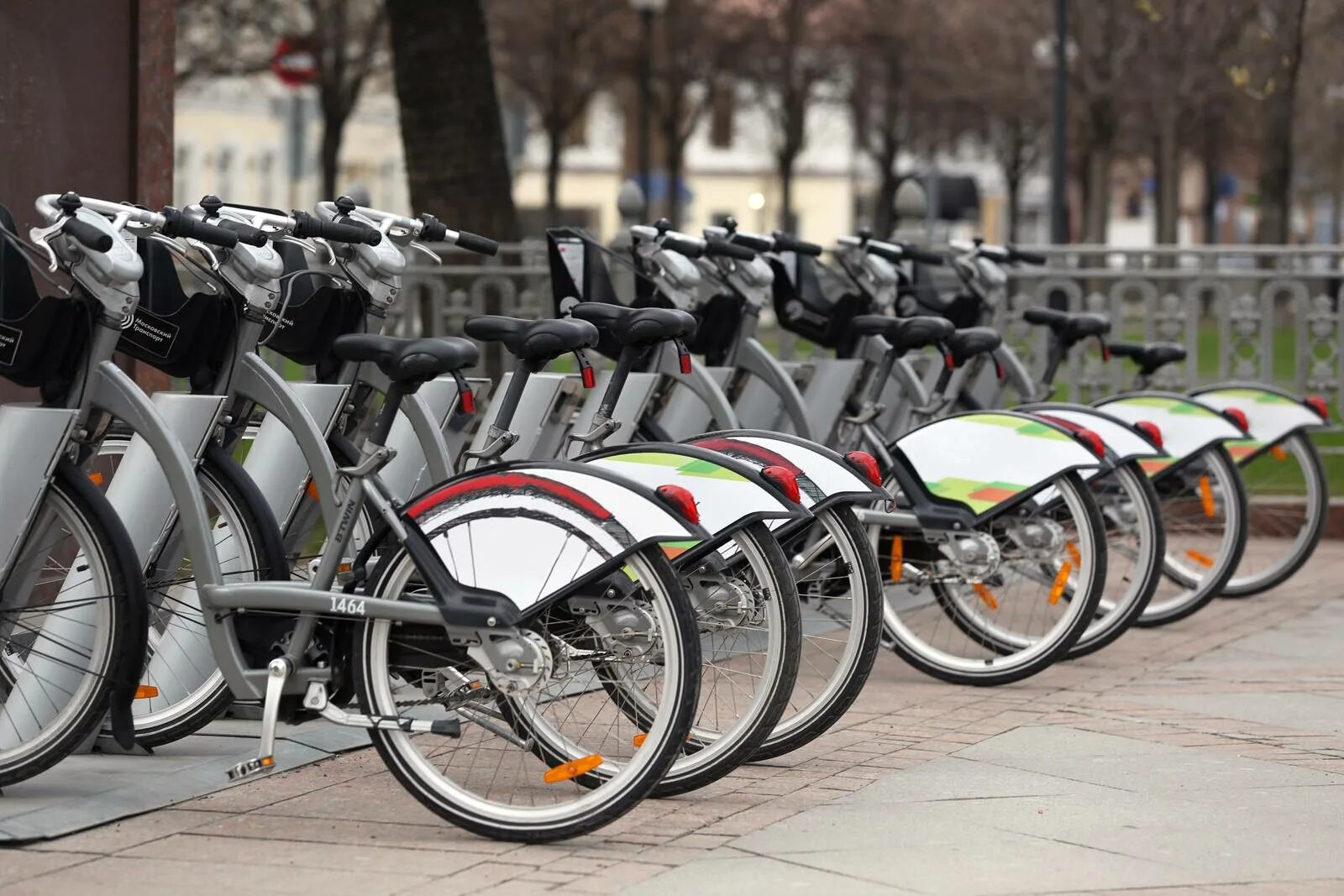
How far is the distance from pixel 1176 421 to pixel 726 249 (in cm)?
228

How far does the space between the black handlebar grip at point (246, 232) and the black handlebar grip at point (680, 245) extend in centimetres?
202

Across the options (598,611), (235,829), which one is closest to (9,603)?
(235,829)

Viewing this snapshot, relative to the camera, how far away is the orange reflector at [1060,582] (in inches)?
282

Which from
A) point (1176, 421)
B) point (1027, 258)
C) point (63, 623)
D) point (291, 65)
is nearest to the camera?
point (63, 623)

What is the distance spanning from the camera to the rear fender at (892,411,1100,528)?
23.1 ft

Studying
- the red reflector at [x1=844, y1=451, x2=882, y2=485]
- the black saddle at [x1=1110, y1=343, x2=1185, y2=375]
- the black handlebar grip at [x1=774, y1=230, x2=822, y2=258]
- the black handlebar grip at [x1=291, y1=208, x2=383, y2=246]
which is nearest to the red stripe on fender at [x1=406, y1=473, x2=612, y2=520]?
the black handlebar grip at [x1=291, y1=208, x2=383, y2=246]

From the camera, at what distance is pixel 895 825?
5125 mm

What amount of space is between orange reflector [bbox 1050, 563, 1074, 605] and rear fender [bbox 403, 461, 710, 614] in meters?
2.58

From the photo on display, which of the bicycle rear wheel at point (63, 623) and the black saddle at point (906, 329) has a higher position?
the black saddle at point (906, 329)

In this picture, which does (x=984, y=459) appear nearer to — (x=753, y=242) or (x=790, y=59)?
(x=753, y=242)

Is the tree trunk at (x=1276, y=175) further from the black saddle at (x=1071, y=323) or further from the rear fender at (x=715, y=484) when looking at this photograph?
the rear fender at (x=715, y=484)

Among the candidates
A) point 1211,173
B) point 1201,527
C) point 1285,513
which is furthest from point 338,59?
point 1201,527

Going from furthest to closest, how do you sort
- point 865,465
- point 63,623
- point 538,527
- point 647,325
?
point 865,465, point 647,325, point 63,623, point 538,527

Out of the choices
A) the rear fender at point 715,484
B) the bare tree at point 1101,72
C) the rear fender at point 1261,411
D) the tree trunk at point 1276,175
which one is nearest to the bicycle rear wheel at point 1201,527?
the rear fender at point 1261,411
